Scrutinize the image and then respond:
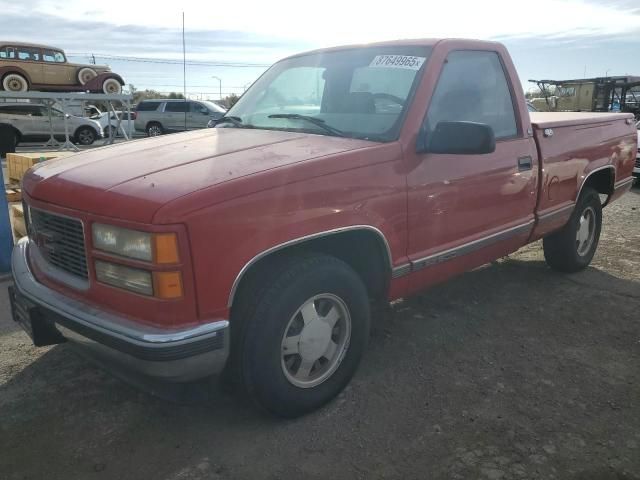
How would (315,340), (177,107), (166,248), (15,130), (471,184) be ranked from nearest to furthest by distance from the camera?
(166,248) → (315,340) → (471,184) → (15,130) → (177,107)

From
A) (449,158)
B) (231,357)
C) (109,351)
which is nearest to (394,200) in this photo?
(449,158)

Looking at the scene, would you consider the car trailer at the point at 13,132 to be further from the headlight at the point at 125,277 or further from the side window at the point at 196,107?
the side window at the point at 196,107

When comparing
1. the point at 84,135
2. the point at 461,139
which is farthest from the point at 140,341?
the point at 84,135

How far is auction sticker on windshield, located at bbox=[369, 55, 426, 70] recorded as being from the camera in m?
3.39

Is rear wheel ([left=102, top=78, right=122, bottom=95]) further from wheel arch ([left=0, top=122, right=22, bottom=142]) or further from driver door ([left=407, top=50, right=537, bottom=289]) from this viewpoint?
driver door ([left=407, top=50, right=537, bottom=289])

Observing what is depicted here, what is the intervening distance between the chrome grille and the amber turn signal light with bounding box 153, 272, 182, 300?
479mm

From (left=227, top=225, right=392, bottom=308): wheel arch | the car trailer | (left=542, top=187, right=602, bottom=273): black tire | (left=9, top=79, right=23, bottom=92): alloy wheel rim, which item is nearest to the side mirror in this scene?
(left=227, top=225, right=392, bottom=308): wheel arch

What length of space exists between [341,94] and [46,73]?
68.9 feet

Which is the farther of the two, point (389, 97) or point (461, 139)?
point (389, 97)

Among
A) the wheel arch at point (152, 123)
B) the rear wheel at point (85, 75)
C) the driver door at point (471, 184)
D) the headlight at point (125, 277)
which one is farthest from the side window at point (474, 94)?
the wheel arch at point (152, 123)

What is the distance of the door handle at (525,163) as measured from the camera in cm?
391

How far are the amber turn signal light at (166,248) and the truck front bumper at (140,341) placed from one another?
0.29m

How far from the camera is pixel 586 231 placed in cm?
536

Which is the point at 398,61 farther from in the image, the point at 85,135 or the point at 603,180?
the point at 85,135
